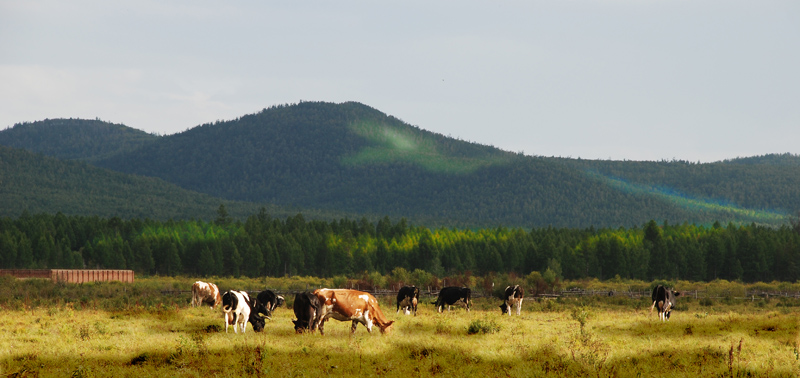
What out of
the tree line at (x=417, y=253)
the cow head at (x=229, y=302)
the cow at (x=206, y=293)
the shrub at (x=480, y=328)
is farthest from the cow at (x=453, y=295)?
the tree line at (x=417, y=253)

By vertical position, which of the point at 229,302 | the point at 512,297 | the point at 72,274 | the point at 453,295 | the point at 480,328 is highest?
the point at 229,302

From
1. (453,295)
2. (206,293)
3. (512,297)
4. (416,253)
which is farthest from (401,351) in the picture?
(416,253)

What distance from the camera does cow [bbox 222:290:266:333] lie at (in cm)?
2562

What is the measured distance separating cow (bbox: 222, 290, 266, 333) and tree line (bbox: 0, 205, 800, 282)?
82.8 meters

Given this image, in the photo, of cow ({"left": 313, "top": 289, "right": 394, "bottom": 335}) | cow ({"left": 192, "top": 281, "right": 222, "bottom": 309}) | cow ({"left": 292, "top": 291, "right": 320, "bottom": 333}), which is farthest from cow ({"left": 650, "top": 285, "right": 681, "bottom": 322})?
cow ({"left": 192, "top": 281, "right": 222, "bottom": 309})

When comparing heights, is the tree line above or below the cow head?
below

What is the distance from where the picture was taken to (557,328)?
3061 centimetres

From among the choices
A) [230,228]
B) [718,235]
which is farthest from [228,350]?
[230,228]

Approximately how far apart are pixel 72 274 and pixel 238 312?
68627 millimetres

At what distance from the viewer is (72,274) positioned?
3396 inches

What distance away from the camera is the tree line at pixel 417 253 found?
11325 cm

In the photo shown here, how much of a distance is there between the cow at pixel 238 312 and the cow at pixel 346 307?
2.85m

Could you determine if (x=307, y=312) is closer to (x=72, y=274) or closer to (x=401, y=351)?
(x=401, y=351)

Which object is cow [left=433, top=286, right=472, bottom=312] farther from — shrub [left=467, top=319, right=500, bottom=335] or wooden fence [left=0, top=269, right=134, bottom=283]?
wooden fence [left=0, top=269, right=134, bottom=283]
